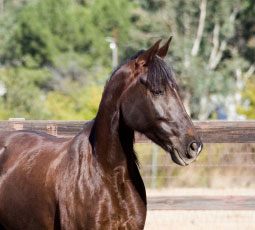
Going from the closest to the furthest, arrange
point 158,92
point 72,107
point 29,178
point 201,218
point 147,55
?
1. point 158,92
2. point 147,55
3. point 29,178
4. point 201,218
5. point 72,107

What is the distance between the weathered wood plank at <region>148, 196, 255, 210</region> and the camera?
20.4 feet

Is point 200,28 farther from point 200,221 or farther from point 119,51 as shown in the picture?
point 200,221

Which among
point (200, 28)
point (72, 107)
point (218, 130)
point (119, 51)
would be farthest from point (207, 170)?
point (119, 51)

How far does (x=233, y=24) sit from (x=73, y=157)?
27073mm

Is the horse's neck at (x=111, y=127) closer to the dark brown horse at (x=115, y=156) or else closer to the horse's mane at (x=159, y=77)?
the dark brown horse at (x=115, y=156)

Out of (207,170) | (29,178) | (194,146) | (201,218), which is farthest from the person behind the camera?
(207,170)

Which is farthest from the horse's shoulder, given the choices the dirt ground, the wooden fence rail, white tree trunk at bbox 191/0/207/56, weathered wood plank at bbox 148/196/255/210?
white tree trunk at bbox 191/0/207/56

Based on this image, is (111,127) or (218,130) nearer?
(111,127)

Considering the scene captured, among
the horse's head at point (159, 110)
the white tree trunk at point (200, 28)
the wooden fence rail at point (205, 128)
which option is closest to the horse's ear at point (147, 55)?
the horse's head at point (159, 110)

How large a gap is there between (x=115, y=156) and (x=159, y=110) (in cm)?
48

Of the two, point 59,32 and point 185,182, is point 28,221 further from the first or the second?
point 59,32

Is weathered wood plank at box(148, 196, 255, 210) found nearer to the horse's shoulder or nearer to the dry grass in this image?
the dry grass

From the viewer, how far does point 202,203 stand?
630cm

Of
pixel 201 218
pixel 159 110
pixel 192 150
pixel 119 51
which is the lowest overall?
pixel 119 51
